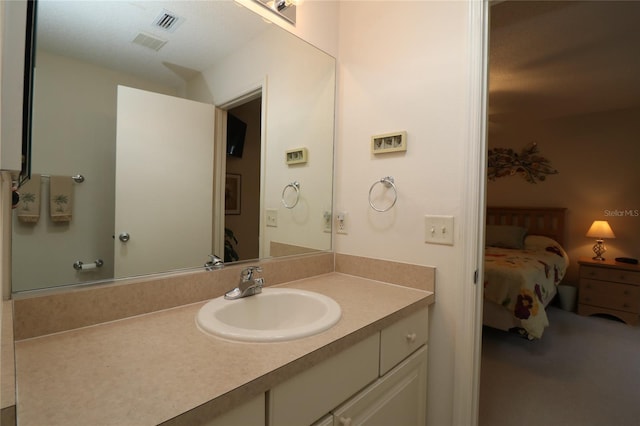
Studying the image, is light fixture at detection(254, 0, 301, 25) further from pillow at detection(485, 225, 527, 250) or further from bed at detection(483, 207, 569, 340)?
pillow at detection(485, 225, 527, 250)

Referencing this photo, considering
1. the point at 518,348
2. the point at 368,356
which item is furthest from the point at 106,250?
the point at 518,348

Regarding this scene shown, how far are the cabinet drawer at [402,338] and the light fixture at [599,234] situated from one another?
11.6ft

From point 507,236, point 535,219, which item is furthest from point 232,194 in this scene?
point 535,219

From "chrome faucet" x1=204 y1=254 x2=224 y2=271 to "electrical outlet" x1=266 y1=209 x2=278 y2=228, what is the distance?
322 millimetres

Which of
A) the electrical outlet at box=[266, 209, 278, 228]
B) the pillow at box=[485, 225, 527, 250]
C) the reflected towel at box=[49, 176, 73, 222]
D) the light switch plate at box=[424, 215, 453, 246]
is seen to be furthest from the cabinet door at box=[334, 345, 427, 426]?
the pillow at box=[485, 225, 527, 250]

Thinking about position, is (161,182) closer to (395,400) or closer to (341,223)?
(341,223)

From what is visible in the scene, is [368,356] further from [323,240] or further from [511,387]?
[511,387]

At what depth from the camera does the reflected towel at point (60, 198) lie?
86 cm

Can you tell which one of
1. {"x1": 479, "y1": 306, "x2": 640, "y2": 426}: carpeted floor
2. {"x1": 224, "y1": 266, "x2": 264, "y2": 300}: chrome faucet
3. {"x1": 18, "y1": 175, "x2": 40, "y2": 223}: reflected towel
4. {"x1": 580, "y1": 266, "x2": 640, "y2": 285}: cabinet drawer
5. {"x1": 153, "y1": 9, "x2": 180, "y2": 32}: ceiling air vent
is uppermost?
{"x1": 153, "y1": 9, "x2": 180, "y2": 32}: ceiling air vent

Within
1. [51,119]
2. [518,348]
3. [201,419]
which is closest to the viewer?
[201,419]

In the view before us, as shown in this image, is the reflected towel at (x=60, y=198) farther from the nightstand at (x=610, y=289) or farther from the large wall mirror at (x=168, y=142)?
the nightstand at (x=610, y=289)

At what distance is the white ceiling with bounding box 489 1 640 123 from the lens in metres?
1.81

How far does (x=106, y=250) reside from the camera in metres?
0.94

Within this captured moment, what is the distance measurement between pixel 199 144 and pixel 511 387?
2423 millimetres
